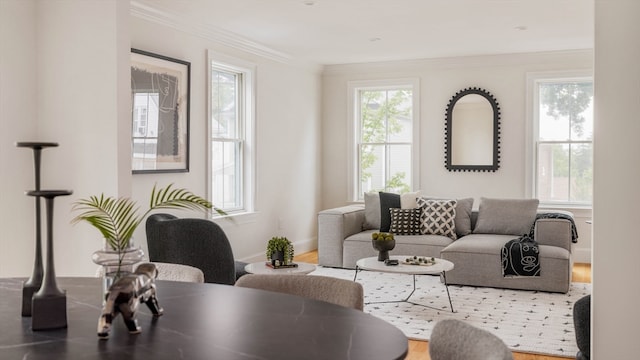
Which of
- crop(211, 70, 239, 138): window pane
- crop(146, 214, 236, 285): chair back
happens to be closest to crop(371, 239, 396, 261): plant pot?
crop(146, 214, 236, 285): chair back

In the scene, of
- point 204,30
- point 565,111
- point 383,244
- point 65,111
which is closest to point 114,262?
point 65,111

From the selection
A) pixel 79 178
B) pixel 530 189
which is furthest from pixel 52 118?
pixel 530 189

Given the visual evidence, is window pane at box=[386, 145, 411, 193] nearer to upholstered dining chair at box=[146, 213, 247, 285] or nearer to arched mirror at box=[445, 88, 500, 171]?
arched mirror at box=[445, 88, 500, 171]

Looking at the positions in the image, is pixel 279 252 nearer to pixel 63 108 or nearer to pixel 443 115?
pixel 63 108

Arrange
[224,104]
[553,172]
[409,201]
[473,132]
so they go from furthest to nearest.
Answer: [473,132] → [553,172] → [409,201] → [224,104]

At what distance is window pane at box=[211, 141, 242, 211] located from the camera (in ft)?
22.0

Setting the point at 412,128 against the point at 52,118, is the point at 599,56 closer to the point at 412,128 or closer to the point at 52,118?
the point at 52,118

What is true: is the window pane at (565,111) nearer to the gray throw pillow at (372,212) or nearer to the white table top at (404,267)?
the gray throw pillow at (372,212)

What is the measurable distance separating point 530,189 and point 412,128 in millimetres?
1716

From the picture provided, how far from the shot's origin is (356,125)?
8.83 meters

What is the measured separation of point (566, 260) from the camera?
582cm

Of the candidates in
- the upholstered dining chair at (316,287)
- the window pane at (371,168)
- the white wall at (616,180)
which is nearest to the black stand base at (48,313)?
the upholstered dining chair at (316,287)

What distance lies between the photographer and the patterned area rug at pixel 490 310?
174 inches

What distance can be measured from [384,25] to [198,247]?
2.98 m
